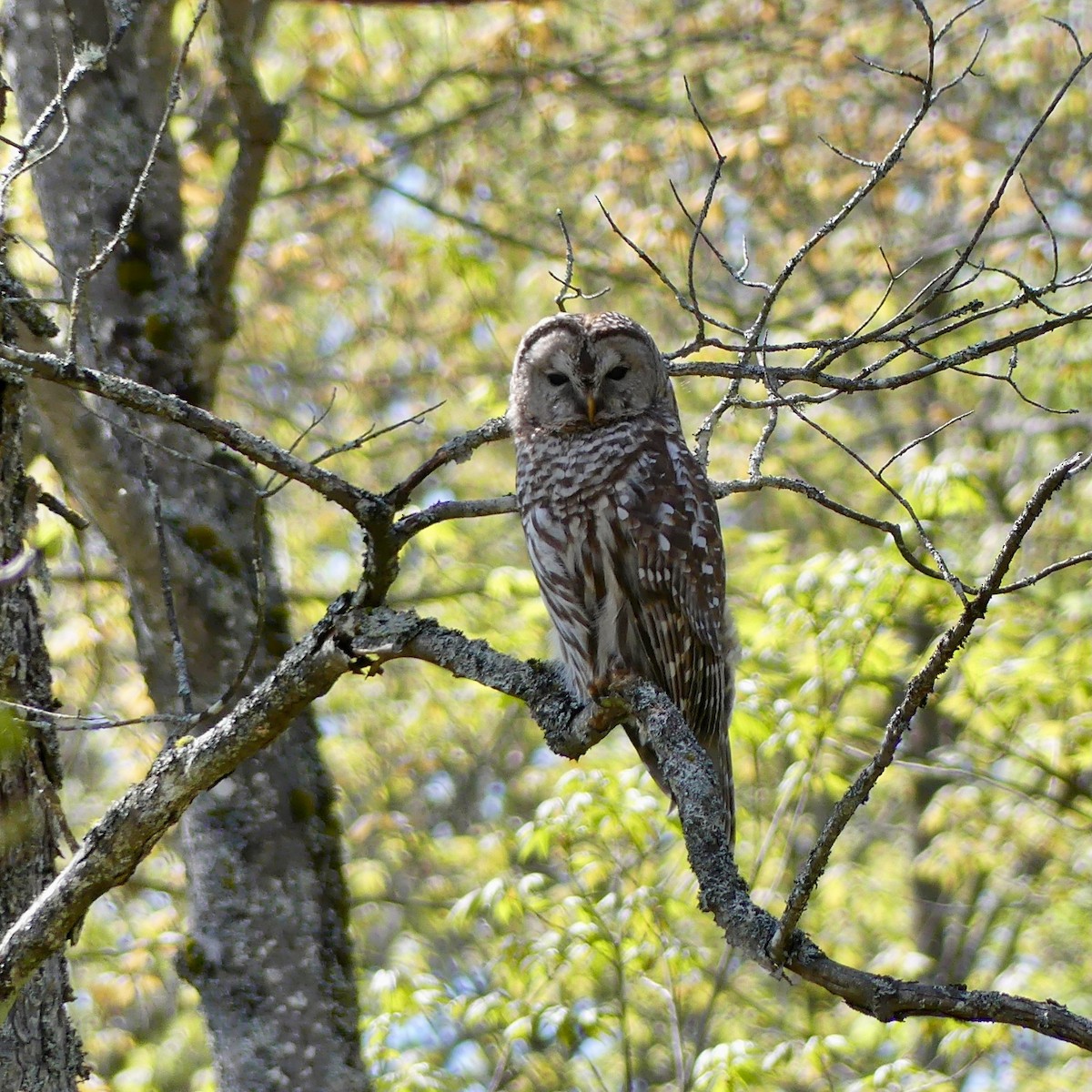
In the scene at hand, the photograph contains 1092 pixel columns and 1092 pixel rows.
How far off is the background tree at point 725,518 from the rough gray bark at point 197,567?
3cm

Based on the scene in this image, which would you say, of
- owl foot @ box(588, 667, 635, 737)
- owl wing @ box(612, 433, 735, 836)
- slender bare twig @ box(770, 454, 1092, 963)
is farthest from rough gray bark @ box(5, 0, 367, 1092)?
slender bare twig @ box(770, 454, 1092, 963)

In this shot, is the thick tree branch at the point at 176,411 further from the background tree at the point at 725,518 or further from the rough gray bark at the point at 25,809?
the background tree at the point at 725,518

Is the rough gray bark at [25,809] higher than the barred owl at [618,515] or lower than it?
lower

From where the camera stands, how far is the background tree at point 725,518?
514 cm

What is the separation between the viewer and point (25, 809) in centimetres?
312

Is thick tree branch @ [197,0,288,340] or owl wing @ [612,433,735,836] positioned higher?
thick tree branch @ [197,0,288,340]

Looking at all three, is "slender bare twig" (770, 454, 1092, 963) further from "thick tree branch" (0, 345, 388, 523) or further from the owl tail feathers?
the owl tail feathers

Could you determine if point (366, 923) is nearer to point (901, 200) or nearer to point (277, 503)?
point (277, 503)

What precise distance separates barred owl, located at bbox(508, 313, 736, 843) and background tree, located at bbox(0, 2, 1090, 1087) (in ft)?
1.76

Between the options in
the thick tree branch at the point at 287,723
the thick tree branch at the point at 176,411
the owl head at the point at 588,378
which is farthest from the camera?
the owl head at the point at 588,378

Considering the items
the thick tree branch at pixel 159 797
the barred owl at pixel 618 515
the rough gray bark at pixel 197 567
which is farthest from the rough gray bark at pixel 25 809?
the barred owl at pixel 618 515

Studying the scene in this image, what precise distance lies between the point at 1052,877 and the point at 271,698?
7.43 metres

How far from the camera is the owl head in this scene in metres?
4.29

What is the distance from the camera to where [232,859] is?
4.39m
